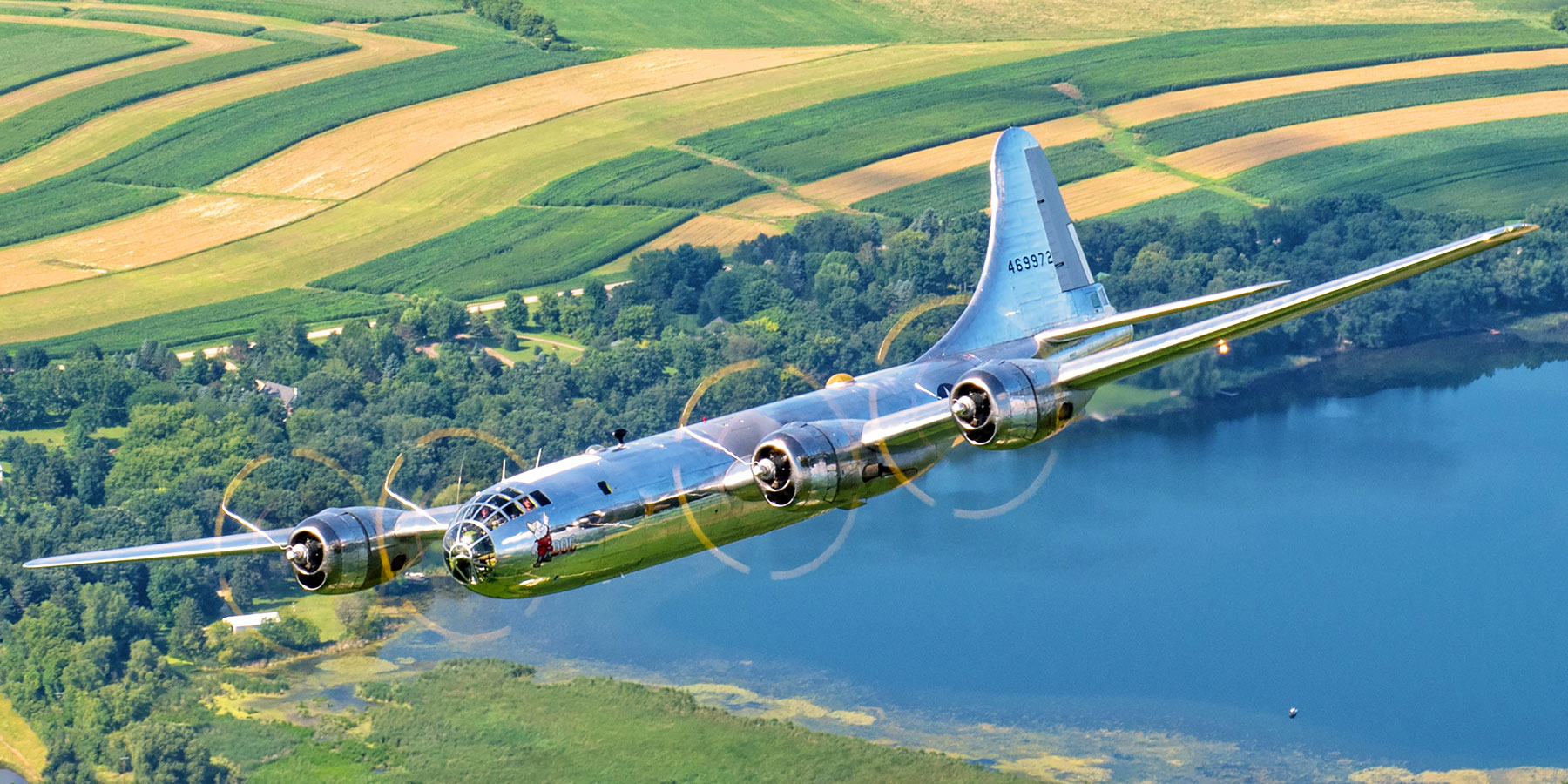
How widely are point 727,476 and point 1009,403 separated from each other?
10.4 metres

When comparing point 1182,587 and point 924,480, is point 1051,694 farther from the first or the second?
point 924,480

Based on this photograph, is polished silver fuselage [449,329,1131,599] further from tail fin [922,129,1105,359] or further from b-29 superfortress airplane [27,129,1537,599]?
tail fin [922,129,1105,359]

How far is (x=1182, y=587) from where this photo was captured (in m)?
Answer: 152

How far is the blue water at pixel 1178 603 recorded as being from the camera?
135750 mm

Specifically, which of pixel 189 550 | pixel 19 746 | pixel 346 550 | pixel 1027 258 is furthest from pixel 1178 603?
pixel 189 550

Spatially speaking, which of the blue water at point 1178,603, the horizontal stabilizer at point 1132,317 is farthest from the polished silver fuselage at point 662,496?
the blue water at point 1178,603

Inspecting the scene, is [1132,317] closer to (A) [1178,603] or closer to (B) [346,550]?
(B) [346,550]

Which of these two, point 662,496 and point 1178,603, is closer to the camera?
point 662,496

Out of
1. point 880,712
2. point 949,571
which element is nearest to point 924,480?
point 949,571

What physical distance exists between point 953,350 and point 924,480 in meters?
81.7

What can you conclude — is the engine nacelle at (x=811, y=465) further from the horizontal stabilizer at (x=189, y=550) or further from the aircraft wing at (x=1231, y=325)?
the horizontal stabilizer at (x=189, y=550)

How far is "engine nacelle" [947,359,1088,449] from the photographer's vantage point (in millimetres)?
68438

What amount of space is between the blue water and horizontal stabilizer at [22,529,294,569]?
67.4 meters

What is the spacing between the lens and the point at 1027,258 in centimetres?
9000
